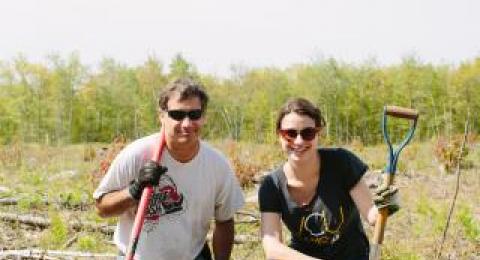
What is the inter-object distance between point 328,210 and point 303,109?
19.7 inches

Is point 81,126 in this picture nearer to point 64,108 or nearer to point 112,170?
point 64,108

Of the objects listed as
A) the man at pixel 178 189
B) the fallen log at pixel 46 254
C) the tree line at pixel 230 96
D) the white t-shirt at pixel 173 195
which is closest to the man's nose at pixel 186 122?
the man at pixel 178 189

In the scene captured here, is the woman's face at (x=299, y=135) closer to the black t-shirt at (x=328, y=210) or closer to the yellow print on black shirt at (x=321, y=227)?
the black t-shirt at (x=328, y=210)

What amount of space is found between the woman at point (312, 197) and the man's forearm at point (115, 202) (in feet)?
2.14

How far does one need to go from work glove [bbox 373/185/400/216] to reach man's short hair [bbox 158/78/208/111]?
940 millimetres

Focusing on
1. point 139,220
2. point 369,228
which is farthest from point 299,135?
point 369,228

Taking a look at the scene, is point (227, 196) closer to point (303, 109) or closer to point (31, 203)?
point (303, 109)

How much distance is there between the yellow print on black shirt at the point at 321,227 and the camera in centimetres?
297

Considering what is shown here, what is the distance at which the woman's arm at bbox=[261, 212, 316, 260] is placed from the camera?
293cm

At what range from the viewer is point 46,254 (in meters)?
4.84

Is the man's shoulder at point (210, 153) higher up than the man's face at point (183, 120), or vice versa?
the man's face at point (183, 120)

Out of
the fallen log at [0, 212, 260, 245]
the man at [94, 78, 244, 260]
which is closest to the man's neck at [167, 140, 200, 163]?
the man at [94, 78, 244, 260]

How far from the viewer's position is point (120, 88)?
40.2 metres

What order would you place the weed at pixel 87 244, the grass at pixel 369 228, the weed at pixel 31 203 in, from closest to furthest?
the weed at pixel 87 244 → the grass at pixel 369 228 → the weed at pixel 31 203
